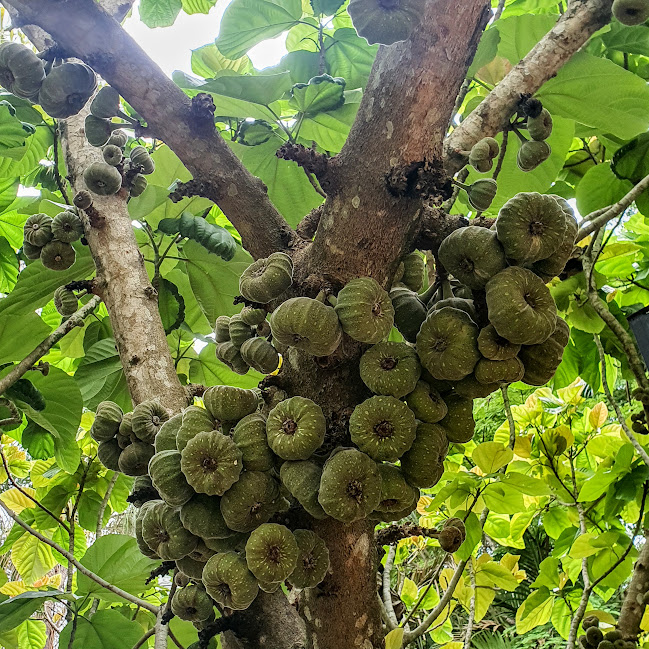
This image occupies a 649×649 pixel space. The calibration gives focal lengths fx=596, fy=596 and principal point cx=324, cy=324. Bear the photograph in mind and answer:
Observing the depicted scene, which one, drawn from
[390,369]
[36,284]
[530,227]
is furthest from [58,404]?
[530,227]

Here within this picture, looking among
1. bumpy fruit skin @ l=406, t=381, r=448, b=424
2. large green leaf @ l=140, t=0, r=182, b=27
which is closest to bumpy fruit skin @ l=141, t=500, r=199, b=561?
bumpy fruit skin @ l=406, t=381, r=448, b=424

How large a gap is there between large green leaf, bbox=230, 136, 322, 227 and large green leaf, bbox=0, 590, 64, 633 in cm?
135

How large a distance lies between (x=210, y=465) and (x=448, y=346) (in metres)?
0.46

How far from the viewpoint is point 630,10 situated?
1352 mm

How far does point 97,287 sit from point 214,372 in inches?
28.6

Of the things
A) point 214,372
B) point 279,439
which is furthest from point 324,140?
point 279,439

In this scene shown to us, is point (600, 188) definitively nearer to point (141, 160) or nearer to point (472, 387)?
point (472, 387)

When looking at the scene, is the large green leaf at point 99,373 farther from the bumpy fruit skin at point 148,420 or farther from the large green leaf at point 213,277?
the bumpy fruit skin at point 148,420

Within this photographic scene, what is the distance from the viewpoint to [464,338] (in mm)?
1067

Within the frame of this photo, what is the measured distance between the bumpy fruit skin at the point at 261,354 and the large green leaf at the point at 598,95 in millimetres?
1126

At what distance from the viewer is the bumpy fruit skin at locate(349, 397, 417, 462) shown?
102 centimetres

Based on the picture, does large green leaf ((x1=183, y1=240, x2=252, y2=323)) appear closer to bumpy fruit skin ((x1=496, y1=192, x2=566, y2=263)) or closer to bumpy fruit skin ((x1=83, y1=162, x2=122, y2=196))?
bumpy fruit skin ((x1=83, y1=162, x2=122, y2=196))

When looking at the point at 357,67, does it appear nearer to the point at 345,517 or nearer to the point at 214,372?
the point at 214,372

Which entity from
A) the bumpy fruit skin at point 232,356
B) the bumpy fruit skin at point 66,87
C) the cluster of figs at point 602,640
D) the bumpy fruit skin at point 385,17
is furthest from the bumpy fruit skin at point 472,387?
the cluster of figs at point 602,640
